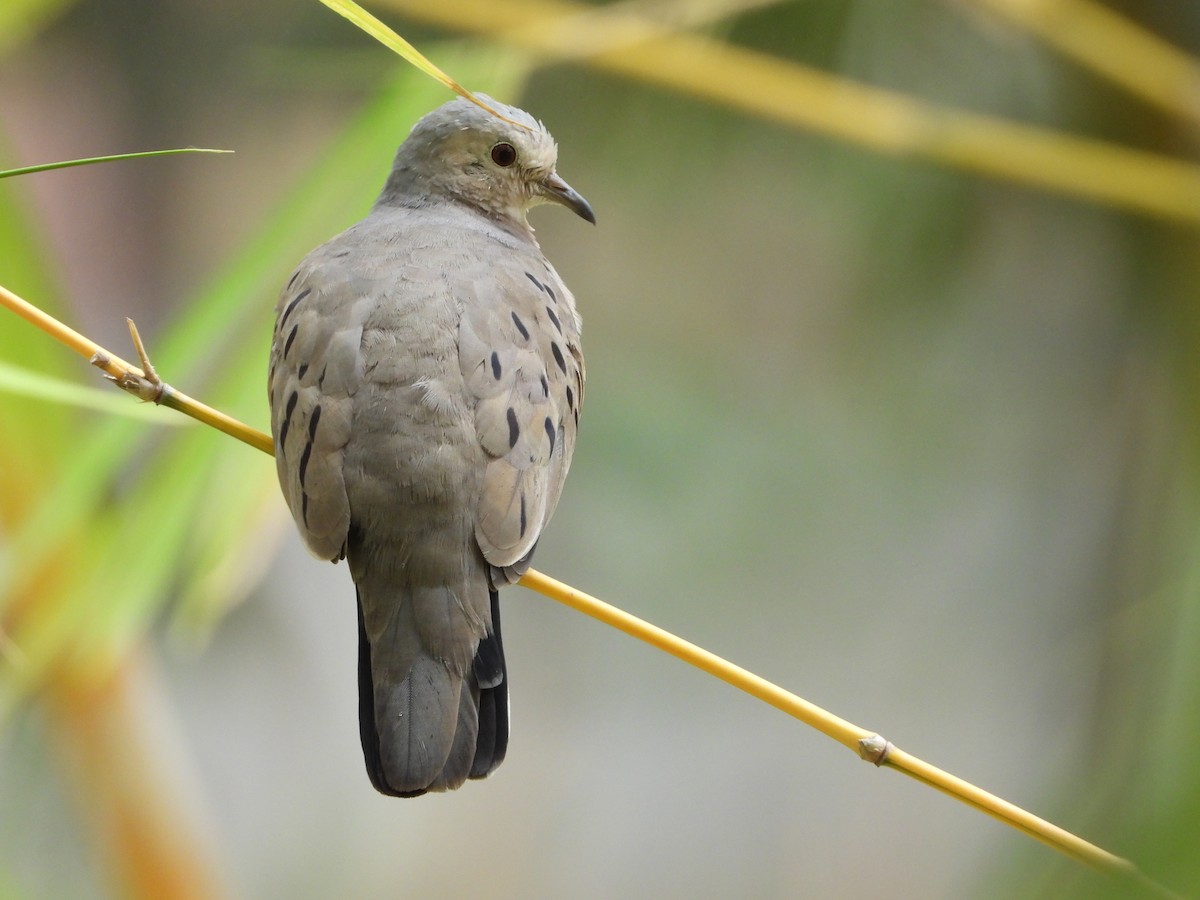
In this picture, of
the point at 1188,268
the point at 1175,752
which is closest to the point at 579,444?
the point at 1188,268

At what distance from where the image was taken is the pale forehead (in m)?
2.00

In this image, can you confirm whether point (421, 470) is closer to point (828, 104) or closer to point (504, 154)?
point (504, 154)

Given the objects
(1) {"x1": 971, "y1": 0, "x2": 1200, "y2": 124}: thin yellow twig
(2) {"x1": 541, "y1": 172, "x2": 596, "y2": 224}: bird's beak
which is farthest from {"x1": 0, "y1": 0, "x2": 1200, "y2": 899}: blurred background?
(2) {"x1": 541, "y1": 172, "x2": 596, "y2": 224}: bird's beak

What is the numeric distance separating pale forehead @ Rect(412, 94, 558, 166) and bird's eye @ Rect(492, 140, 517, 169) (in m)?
0.01

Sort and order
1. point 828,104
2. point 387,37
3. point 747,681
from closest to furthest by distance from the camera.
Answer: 1. point 387,37
2. point 747,681
3. point 828,104

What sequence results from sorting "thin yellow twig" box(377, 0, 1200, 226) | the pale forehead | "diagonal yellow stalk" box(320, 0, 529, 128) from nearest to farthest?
"diagonal yellow stalk" box(320, 0, 529, 128)
the pale forehead
"thin yellow twig" box(377, 0, 1200, 226)

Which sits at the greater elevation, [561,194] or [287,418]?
[561,194]

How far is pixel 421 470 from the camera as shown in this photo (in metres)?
1.45

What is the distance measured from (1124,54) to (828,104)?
655mm

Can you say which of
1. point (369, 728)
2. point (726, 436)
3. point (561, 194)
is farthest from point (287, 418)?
Answer: point (726, 436)

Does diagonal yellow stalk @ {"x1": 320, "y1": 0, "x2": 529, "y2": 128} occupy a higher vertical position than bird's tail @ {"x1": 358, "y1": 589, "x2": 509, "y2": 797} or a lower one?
higher

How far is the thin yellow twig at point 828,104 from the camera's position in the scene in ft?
8.75

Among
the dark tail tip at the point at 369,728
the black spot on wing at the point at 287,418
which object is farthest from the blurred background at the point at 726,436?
the dark tail tip at the point at 369,728

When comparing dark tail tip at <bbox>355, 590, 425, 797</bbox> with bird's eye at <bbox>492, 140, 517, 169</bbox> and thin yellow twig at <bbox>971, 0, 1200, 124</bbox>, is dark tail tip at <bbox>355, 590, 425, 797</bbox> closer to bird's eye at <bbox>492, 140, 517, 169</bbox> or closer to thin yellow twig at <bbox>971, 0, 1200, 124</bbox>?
bird's eye at <bbox>492, 140, 517, 169</bbox>
